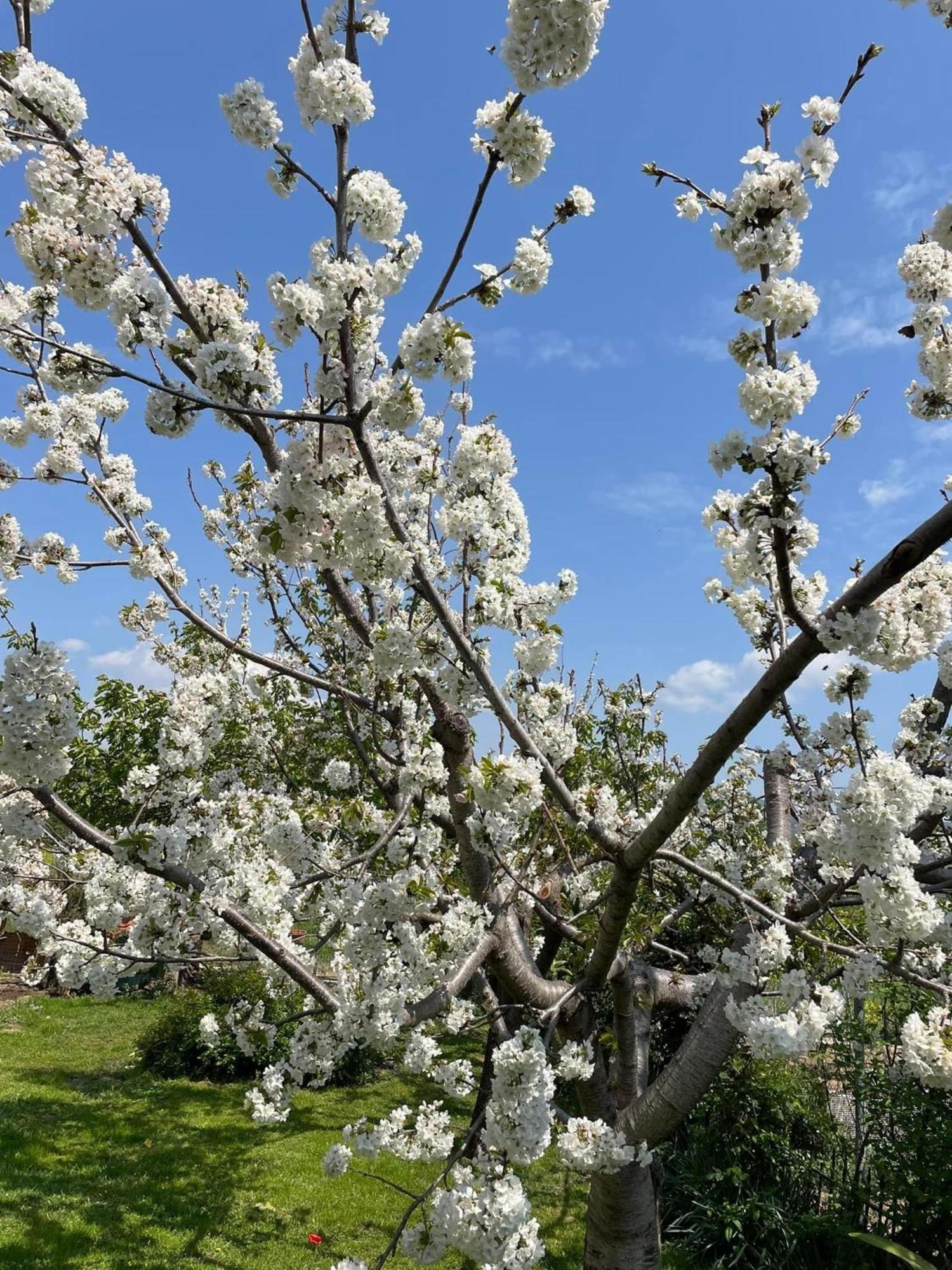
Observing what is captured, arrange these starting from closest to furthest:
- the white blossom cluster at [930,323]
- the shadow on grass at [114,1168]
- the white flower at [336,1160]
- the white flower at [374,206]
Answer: the white blossom cluster at [930,323], the white flower at [374,206], the white flower at [336,1160], the shadow on grass at [114,1168]

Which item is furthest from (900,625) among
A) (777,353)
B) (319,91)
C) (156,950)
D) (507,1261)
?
(156,950)

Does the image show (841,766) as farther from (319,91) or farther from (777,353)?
(319,91)

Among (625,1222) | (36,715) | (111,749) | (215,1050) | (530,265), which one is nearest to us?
(36,715)

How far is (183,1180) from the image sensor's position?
6.98m

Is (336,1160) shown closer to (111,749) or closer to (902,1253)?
(902,1253)

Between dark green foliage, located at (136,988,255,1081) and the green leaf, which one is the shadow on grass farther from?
the green leaf

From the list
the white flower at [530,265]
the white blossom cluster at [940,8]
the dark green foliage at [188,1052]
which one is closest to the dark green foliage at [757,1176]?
the dark green foliage at [188,1052]

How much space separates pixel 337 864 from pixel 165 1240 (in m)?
3.73

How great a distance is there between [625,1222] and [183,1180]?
15.5 feet

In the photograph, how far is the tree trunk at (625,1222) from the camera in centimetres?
457

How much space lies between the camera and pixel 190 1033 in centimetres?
1039

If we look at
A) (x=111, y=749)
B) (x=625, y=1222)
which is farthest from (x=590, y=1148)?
(x=111, y=749)

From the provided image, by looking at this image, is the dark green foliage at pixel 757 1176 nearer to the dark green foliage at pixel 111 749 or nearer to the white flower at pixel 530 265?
the white flower at pixel 530 265

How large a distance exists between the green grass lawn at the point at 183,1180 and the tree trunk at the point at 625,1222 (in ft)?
5.19
